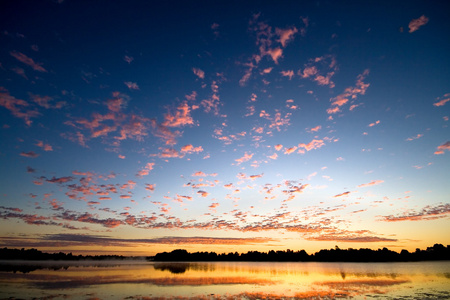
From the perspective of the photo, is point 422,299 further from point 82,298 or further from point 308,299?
point 82,298

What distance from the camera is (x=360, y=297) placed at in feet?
90.4

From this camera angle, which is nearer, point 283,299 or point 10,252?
point 283,299

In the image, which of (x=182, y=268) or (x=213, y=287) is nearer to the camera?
(x=213, y=287)

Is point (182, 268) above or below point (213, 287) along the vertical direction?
below

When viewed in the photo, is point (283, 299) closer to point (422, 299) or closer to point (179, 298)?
point (179, 298)

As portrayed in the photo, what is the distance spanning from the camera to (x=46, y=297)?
2467 cm

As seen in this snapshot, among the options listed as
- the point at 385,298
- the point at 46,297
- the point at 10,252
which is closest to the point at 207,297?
the point at 46,297

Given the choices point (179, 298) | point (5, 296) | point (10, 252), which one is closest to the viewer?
point (5, 296)

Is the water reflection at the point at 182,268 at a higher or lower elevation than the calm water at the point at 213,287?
lower

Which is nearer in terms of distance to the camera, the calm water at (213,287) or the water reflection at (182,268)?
the calm water at (213,287)

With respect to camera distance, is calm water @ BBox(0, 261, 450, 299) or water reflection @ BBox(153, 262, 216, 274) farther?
water reflection @ BBox(153, 262, 216, 274)

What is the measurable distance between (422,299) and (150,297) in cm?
2928

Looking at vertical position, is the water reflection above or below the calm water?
below

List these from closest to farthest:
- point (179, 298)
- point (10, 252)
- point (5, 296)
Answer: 1. point (5, 296)
2. point (179, 298)
3. point (10, 252)
